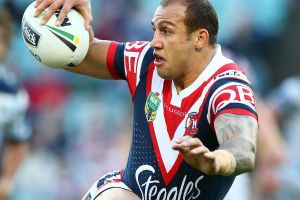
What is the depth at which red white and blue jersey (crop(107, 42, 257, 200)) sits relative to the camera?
6.50 m

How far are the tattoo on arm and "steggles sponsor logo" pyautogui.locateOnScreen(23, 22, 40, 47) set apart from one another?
1485 mm

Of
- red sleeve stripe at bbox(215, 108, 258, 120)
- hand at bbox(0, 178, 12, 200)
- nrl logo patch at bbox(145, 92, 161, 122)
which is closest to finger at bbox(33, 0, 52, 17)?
nrl logo patch at bbox(145, 92, 161, 122)

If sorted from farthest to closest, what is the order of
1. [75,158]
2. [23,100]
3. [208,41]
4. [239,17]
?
[239,17] → [75,158] → [23,100] → [208,41]

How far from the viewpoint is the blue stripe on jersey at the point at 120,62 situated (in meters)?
7.20

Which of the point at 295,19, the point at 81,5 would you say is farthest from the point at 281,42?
the point at 81,5

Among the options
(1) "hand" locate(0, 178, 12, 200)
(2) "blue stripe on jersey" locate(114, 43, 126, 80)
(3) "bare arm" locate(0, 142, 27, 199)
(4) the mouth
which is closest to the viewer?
(4) the mouth

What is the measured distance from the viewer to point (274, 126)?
37.0ft

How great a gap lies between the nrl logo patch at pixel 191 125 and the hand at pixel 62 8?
102cm

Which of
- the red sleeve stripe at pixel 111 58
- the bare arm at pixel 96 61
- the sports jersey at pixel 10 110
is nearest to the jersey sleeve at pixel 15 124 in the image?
the sports jersey at pixel 10 110

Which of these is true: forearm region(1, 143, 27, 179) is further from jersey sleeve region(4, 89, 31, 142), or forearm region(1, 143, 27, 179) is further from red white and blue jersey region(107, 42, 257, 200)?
red white and blue jersey region(107, 42, 257, 200)

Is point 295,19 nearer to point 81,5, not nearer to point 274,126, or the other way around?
point 274,126

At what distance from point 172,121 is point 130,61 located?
2.14ft

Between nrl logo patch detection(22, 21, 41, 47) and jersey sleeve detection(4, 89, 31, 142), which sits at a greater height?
nrl logo patch detection(22, 21, 41, 47)

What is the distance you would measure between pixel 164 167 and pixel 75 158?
7.50 meters
